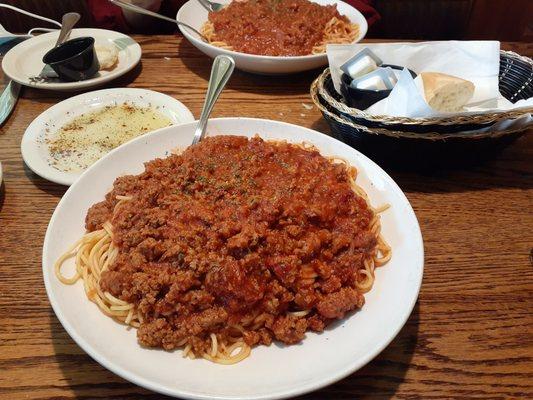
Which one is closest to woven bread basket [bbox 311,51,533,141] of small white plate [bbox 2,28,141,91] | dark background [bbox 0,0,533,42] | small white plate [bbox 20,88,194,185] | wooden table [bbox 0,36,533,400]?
wooden table [bbox 0,36,533,400]

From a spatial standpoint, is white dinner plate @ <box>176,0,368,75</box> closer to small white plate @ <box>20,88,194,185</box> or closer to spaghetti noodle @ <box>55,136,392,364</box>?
small white plate @ <box>20,88,194,185</box>

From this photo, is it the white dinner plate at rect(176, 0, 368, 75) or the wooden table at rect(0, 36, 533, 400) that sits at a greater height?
the white dinner plate at rect(176, 0, 368, 75)

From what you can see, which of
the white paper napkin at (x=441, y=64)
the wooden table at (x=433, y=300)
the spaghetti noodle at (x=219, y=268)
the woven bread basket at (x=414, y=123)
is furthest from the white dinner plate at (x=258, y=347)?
the white paper napkin at (x=441, y=64)

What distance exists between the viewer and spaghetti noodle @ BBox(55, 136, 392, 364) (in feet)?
5.85

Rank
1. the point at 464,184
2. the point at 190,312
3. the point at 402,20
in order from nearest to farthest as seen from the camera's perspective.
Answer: the point at 190,312 < the point at 464,184 < the point at 402,20

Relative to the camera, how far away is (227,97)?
12.0ft

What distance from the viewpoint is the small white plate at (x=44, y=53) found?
358cm

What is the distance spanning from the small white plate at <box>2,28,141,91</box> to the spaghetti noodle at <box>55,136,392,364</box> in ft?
5.81

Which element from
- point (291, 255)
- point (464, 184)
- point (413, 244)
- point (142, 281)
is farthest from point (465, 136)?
point (142, 281)

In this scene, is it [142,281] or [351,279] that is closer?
[142,281]

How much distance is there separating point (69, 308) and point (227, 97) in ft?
7.80

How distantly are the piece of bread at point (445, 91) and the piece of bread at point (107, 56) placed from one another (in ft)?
8.77

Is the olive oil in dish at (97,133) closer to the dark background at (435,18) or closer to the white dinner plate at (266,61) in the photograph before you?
the white dinner plate at (266,61)

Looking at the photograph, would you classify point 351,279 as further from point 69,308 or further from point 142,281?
point 69,308
